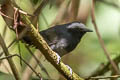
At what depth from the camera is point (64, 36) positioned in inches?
170

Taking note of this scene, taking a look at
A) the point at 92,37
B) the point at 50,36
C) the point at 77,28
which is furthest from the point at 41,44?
the point at 92,37

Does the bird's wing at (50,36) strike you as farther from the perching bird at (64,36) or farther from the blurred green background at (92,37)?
the blurred green background at (92,37)

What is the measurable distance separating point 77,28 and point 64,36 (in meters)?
0.28

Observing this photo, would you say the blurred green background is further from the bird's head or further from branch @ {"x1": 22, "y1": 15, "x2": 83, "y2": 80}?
branch @ {"x1": 22, "y1": 15, "x2": 83, "y2": 80}

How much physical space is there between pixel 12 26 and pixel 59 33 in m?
1.67

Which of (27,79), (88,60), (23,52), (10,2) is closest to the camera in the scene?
(10,2)

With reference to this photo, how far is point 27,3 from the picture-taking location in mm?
2678

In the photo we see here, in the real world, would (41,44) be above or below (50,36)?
above

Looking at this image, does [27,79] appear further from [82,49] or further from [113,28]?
[113,28]

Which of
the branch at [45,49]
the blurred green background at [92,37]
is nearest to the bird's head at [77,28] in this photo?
the blurred green background at [92,37]

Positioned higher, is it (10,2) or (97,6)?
(10,2)

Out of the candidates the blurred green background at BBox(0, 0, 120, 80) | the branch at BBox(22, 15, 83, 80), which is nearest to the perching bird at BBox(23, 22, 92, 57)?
the blurred green background at BBox(0, 0, 120, 80)

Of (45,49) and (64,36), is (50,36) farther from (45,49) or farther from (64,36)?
(45,49)

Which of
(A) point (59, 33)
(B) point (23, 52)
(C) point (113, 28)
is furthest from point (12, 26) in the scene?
(C) point (113, 28)
